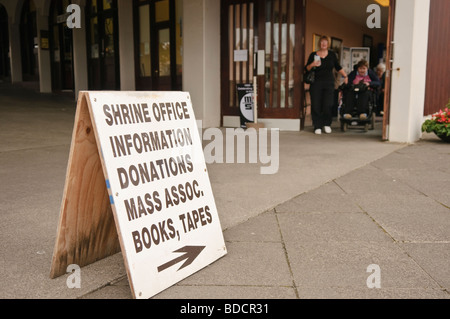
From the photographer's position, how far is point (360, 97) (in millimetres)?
9141

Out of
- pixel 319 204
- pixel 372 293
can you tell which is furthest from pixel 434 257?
pixel 319 204

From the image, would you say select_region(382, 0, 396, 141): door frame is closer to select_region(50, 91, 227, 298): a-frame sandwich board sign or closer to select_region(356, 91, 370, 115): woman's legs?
select_region(356, 91, 370, 115): woman's legs

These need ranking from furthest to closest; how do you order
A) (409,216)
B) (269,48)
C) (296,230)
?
(269,48) < (409,216) < (296,230)

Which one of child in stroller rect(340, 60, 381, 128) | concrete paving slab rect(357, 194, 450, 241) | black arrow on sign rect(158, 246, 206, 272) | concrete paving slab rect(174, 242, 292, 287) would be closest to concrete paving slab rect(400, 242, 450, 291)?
concrete paving slab rect(357, 194, 450, 241)

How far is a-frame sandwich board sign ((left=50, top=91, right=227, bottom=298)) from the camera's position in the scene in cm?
217

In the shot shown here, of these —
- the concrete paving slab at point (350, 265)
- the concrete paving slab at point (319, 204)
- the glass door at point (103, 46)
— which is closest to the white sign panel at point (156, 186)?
the concrete paving slab at point (350, 265)

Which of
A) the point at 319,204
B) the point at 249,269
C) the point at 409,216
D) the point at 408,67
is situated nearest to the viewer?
the point at 249,269

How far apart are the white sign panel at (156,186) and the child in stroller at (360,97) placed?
23.0 feet

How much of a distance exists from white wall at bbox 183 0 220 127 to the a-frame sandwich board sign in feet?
21.6

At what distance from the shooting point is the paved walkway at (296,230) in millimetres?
2311

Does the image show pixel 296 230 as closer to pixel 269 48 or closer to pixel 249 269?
pixel 249 269

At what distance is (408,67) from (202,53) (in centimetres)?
401

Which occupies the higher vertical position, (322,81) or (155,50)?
(155,50)
